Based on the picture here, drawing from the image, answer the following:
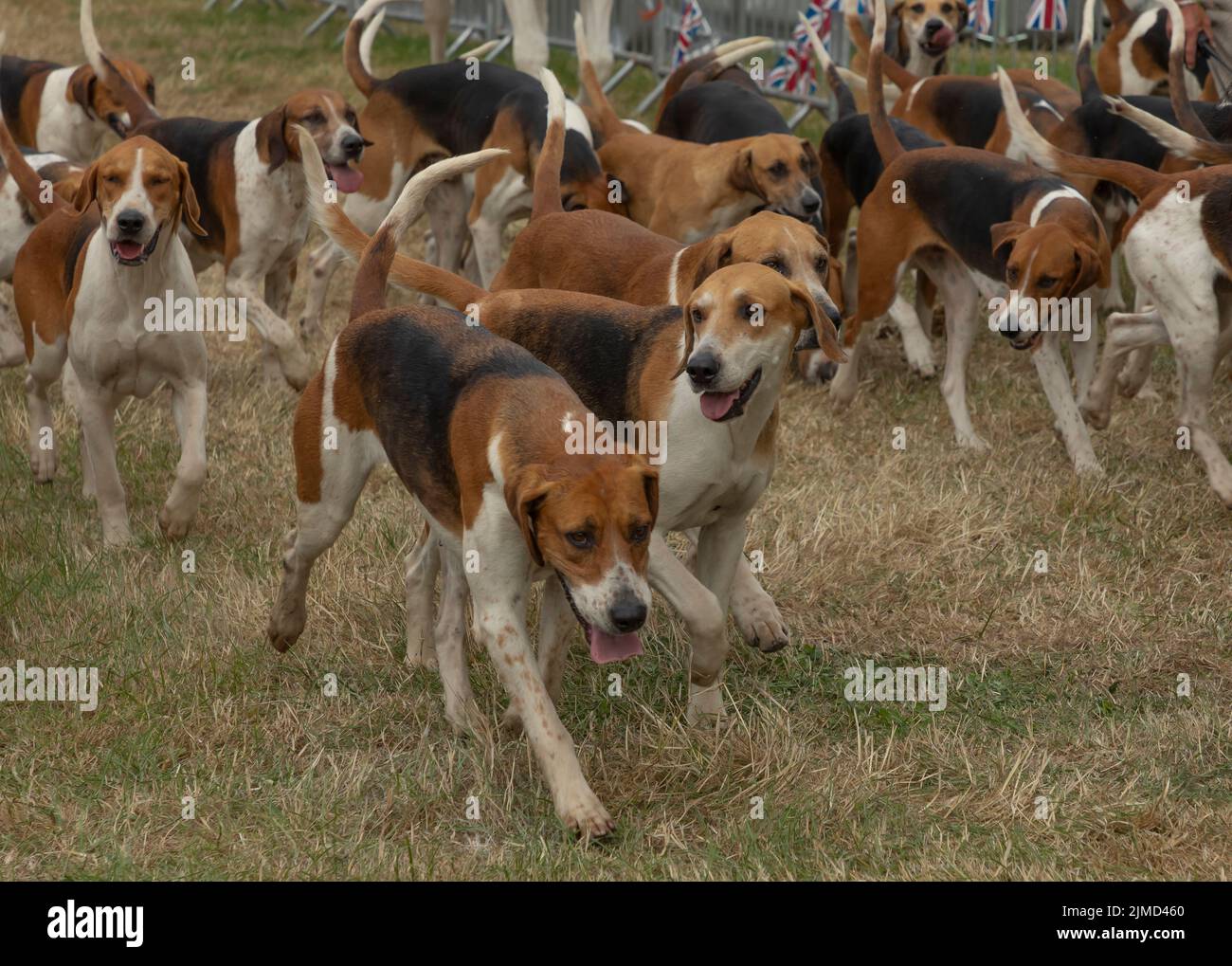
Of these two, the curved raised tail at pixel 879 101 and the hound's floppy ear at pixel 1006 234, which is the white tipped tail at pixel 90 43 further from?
the hound's floppy ear at pixel 1006 234

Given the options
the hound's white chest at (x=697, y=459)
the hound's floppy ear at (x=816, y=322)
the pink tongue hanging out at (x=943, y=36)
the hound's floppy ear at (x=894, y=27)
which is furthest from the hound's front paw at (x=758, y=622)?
the hound's floppy ear at (x=894, y=27)

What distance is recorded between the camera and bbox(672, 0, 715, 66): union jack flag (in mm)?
11258

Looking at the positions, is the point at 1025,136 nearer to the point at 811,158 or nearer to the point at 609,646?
the point at 811,158

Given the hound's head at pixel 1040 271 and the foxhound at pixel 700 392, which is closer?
the foxhound at pixel 700 392

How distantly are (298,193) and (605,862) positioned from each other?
164 inches

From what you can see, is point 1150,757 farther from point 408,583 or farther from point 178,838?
point 178,838

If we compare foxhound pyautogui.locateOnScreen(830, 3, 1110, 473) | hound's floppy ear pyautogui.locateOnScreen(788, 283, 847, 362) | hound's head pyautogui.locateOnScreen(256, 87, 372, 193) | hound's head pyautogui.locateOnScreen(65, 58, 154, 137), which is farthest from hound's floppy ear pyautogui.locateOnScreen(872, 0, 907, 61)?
hound's floppy ear pyautogui.locateOnScreen(788, 283, 847, 362)

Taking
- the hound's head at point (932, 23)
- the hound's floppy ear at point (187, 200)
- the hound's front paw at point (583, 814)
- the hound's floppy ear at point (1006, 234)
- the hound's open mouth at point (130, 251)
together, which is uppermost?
the hound's head at point (932, 23)

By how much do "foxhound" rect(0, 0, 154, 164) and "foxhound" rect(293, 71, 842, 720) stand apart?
444cm

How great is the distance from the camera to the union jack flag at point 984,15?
1132cm

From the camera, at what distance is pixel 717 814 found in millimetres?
4020

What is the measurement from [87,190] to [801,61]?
7019mm

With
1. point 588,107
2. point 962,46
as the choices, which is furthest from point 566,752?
point 962,46

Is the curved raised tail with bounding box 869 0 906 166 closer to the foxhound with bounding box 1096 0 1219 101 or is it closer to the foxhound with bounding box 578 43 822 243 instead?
the foxhound with bounding box 578 43 822 243
